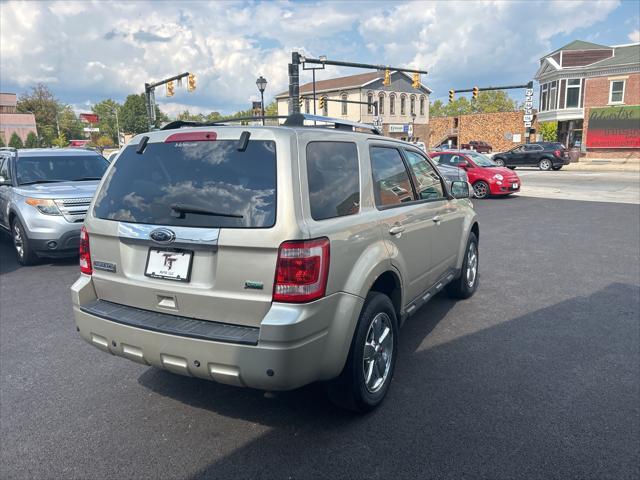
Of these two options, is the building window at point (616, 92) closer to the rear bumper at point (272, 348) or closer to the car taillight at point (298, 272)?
the rear bumper at point (272, 348)

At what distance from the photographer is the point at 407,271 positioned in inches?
151

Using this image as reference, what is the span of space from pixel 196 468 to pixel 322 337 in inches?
42.0

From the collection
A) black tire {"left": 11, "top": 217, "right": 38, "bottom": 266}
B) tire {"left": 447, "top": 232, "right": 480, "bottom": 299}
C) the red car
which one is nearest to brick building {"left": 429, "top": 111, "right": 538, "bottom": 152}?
the red car

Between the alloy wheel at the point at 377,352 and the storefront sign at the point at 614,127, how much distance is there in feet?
141

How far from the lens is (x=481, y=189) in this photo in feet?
57.6

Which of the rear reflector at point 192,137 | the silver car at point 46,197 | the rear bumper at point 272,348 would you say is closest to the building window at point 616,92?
the silver car at point 46,197

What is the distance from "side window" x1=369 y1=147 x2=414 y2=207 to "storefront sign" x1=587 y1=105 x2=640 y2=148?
42.2 metres

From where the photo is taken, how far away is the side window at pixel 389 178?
3.61 meters

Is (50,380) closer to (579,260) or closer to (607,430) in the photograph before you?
(607,430)

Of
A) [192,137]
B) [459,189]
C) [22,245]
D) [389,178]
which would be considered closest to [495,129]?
[459,189]

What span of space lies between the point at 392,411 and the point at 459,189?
9.09 feet

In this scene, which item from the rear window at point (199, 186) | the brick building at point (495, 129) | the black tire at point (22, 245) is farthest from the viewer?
the brick building at point (495, 129)

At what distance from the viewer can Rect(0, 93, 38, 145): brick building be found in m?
72.9

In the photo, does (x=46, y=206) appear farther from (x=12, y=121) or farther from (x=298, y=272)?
(x=12, y=121)
